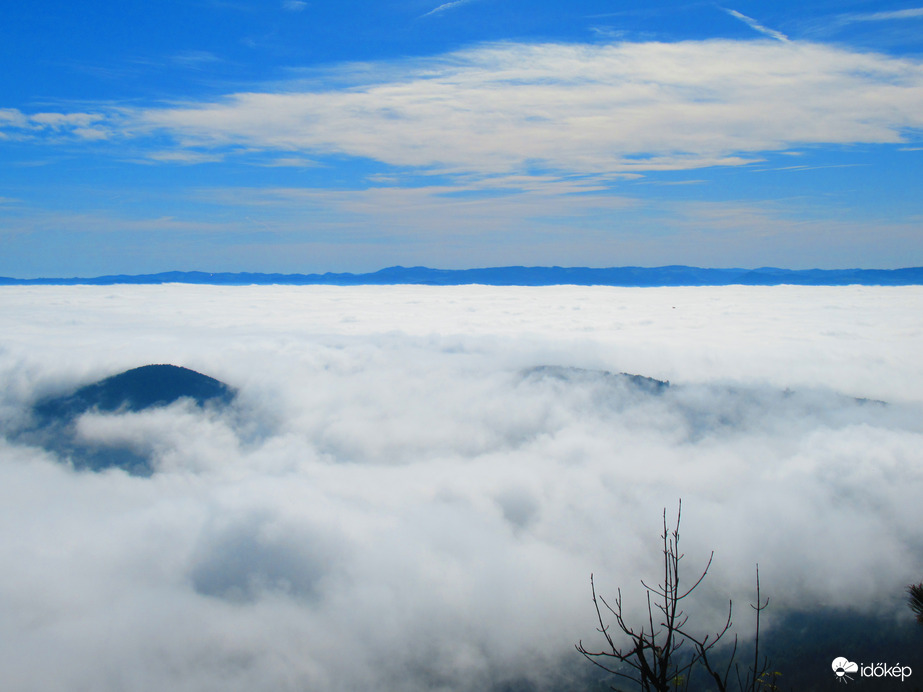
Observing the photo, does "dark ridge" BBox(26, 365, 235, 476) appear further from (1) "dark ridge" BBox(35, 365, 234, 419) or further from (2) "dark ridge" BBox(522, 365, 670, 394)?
(2) "dark ridge" BBox(522, 365, 670, 394)

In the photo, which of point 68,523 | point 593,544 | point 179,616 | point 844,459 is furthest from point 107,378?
point 844,459

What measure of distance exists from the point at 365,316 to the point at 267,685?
117 metres

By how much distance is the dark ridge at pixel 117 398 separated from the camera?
122m

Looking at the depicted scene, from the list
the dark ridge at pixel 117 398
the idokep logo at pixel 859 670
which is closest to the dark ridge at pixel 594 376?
the dark ridge at pixel 117 398

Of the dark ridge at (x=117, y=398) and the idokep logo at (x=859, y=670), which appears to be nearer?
the idokep logo at (x=859, y=670)

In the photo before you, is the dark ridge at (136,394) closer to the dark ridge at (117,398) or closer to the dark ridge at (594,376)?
the dark ridge at (117,398)

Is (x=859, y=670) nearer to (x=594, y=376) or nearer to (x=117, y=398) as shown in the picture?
(x=594, y=376)

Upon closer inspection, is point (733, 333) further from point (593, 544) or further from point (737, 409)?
point (593, 544)

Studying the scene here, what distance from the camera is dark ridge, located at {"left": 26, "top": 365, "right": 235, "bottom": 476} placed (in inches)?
4791

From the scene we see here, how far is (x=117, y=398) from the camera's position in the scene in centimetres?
12606

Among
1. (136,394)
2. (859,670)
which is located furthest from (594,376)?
(859,670)

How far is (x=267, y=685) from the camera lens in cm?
5344

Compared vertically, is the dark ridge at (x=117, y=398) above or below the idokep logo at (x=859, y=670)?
below

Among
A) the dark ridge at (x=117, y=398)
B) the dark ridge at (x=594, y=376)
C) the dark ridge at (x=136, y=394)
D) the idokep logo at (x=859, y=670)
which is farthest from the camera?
the dark ridge at (x=136, y=394)
